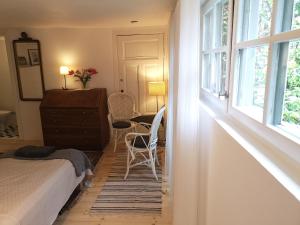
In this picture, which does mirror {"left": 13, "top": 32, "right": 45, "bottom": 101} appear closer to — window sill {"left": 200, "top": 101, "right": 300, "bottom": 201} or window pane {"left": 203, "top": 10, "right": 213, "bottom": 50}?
window pane {"left": 203, "top": 10, "right": 213, "bottom": 50}

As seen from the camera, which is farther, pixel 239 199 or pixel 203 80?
pixel 203 80

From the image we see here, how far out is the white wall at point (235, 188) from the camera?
2.05 ft

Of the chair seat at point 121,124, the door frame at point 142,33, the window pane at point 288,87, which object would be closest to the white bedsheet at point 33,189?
the chair seat at point 121,124

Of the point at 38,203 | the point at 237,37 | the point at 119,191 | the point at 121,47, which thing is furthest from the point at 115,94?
the point at 237,37

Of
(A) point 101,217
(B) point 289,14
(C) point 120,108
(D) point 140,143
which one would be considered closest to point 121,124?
(C) point 120,108

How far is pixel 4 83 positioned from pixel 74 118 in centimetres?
318

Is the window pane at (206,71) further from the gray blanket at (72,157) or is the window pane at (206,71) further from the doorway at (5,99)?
the doorway at (5,99)

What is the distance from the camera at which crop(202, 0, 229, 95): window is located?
152 centimetres

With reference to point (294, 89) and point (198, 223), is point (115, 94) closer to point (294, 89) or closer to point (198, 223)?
point (198, 223)

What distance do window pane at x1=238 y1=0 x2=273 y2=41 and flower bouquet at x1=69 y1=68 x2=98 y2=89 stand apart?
333cm

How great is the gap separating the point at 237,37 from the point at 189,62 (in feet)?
1.22

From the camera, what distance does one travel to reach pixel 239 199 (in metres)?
0.93

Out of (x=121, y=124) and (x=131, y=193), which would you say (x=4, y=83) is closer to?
(x=121, y=124)

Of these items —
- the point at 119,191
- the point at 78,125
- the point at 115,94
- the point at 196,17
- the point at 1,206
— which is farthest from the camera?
the point at 115,94
